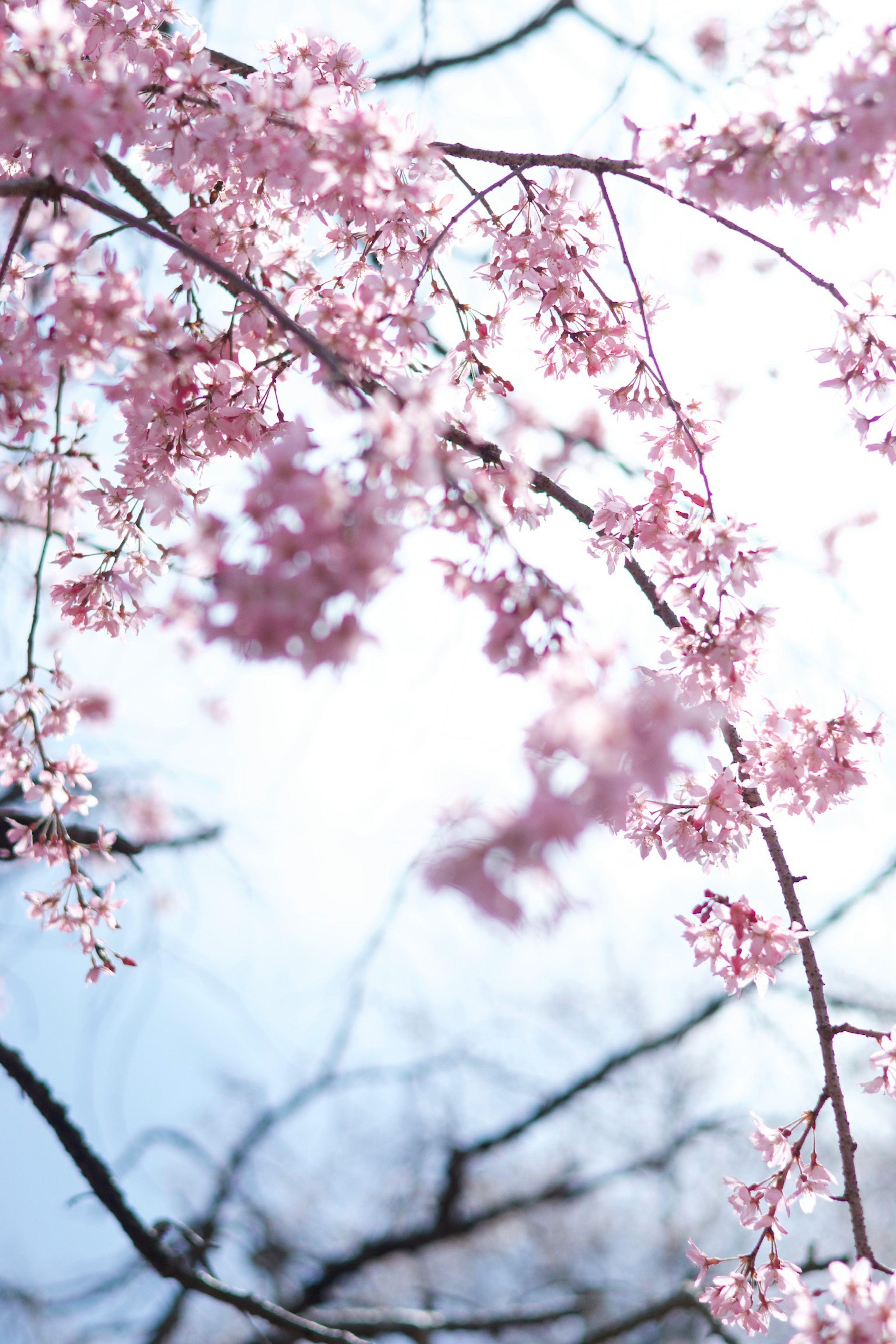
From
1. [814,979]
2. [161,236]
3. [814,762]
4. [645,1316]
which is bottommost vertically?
[645,1316]

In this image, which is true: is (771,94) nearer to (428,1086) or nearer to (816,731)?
(816,731)

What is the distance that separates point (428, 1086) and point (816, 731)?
4.14 meters

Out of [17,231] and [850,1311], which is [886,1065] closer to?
[850,1311]

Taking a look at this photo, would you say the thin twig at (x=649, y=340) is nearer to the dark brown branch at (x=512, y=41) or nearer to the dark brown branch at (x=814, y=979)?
the dark brown branch at (x=814, y=979)

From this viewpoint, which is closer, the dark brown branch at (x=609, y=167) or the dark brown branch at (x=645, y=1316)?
the dark brown branch at (x=609, y=167)

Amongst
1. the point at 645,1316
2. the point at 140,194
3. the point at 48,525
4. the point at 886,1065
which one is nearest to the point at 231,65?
the point at 140,194

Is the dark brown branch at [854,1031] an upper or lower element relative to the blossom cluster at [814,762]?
lower

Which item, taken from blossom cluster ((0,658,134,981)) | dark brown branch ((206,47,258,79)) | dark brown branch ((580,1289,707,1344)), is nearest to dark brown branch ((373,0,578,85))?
dark brown branch ((206,47,258,79))

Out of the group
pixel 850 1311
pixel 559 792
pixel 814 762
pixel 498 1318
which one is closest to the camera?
pixel 559 792

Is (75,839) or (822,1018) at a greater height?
(75,839)

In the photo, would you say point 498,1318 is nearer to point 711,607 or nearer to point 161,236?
point 711,607

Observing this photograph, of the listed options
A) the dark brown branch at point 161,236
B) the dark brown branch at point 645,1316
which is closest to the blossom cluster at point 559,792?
the dark brown branch at point 161,236

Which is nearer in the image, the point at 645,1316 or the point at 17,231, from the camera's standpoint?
the point at 17,231

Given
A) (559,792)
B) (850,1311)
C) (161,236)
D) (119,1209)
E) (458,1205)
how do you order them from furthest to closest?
(458,1205), (119,1209), (850,1311), (161,236), (559,792)
